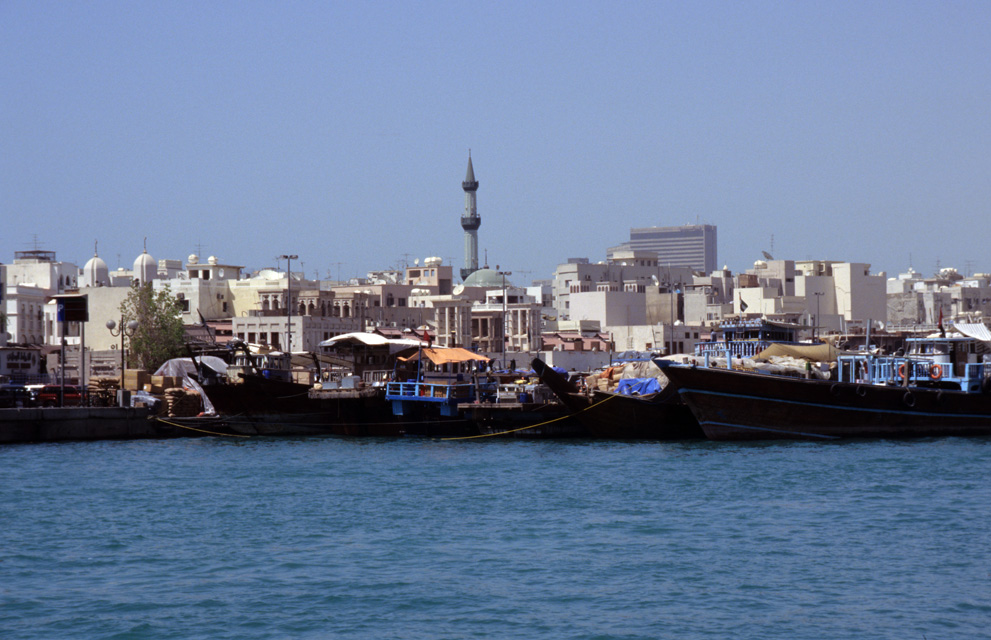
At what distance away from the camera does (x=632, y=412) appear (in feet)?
156

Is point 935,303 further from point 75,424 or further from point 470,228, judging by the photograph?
point 75,424

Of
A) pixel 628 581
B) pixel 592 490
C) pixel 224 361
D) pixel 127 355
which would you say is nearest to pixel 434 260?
pixel 127 355

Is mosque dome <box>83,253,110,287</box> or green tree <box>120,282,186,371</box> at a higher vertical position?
mosque dome <box>83,253,110,287</box>

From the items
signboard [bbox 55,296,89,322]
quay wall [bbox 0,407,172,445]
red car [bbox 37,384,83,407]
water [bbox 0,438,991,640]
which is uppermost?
signboard [bbox 55,296,89,322]

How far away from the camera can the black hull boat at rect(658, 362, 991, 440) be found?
1763 inches

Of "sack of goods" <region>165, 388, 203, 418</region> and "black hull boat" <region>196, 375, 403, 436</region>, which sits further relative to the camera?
"sack of goods" <region>165, 388, 203, 418</region>

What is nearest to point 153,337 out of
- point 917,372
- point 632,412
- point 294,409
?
point 294,409

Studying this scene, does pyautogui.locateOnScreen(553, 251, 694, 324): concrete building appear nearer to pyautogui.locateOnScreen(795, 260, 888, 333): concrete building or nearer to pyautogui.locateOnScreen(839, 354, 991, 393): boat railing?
pyautogui.locateOnScreen(795, 260, 888, 333): concrete building

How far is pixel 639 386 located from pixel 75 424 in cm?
2011

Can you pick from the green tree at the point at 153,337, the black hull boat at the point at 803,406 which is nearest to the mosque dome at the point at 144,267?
the green tree at the point at 153,337

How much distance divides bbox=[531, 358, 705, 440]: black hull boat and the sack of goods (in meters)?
15.2

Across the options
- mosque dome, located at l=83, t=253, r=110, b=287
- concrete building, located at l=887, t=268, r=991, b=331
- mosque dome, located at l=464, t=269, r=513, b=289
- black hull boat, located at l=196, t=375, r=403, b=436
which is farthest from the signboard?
concrete building, located at l=887, t=268, r=991, b=331

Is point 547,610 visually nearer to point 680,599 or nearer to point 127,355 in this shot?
point 680,599

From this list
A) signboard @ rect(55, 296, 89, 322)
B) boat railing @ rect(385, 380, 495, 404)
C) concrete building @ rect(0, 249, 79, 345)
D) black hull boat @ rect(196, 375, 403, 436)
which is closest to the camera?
boat railing @ rect(385, 380, 495, 404)
